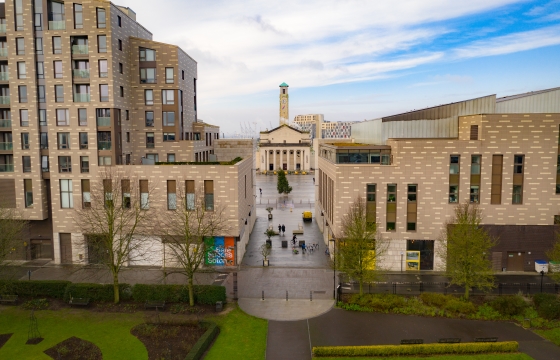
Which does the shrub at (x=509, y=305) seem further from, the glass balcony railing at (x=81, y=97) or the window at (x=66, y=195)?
the glass balcony railing at (x=81, y=97)

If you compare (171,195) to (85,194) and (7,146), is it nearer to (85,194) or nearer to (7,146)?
(85,194)

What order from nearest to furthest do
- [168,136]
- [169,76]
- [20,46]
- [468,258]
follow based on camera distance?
[468,258], [20,46], [169,76], [168,136]

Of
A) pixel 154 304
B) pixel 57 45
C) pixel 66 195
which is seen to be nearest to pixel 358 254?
pixel 154 304

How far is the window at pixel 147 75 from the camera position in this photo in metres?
47.8

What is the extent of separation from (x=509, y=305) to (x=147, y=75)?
1606 inches

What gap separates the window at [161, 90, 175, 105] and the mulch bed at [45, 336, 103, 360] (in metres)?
28.5

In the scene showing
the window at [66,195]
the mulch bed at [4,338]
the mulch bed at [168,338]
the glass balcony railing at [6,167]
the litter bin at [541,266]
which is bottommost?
the mulch bed at [4,338]

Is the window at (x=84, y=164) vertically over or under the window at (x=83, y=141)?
under

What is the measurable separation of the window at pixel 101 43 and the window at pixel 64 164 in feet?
36.5

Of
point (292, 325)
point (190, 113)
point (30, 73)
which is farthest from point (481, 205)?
point (30, 73)

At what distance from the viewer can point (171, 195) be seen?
4203 centimetres

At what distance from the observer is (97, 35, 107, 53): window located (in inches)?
1671

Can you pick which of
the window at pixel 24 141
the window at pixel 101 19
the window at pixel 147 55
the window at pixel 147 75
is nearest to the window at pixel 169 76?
the window at pixel 147 75

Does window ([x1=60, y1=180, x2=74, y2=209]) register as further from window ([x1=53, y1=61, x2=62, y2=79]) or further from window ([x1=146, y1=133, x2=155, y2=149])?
window ([x1=53, y1=61, x2=62, y2=79])
